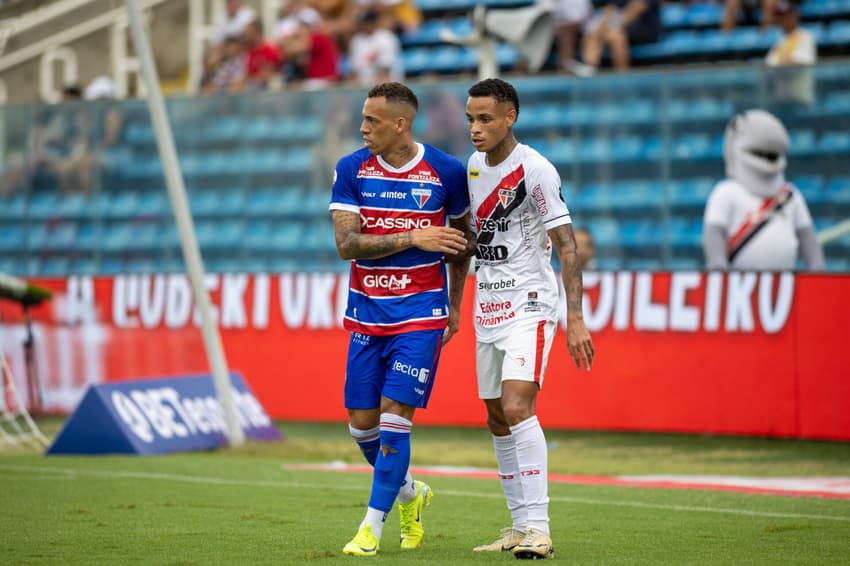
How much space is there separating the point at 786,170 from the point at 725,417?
Result: 8.14 feet

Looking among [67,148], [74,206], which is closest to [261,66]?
[67,148]

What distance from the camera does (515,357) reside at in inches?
290

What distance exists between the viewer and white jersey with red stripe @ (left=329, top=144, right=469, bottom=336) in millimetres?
7543

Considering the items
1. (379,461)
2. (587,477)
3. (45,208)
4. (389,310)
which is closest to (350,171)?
(389,310)

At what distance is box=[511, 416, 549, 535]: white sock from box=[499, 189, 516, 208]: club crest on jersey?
43.6 inches

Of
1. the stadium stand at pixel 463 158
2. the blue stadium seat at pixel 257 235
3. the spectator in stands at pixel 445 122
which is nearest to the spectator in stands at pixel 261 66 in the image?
the stadium stand at pixel 463 158

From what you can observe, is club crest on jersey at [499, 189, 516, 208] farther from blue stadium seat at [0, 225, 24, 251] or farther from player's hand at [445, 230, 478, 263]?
blue stadium seat at [0, 225, 24, 251]

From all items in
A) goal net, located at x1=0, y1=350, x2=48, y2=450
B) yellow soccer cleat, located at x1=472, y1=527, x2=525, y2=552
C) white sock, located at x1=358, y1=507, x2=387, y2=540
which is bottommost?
goal net, located at x1=0, y1=350, x2=48, y2=450

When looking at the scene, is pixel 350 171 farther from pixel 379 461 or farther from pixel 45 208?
pixel 45 208

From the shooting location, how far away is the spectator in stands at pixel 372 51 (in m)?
19.4

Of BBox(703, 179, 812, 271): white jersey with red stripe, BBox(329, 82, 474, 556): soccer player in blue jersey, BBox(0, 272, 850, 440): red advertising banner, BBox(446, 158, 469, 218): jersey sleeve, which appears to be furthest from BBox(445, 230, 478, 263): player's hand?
BBox(703, 179, 812, 271): white jersey with red stripe

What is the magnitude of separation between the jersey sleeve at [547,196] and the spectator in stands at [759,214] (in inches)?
268

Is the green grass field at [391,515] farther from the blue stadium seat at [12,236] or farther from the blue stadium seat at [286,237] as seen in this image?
the blue stadium seat at [12,236]

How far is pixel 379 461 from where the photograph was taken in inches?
291
